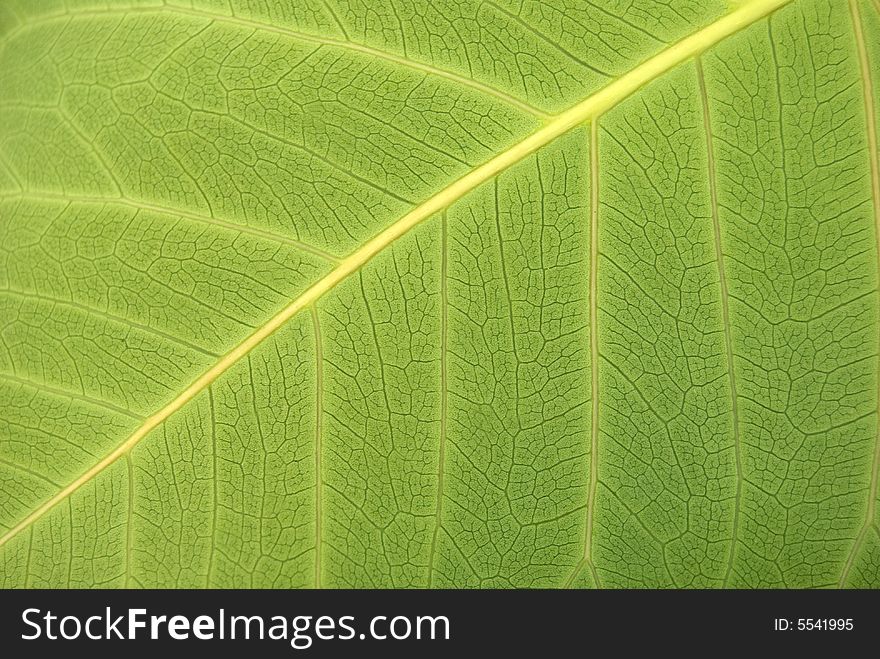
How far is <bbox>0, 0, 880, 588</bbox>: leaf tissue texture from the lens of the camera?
1.93 feet

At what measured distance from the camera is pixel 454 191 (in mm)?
596

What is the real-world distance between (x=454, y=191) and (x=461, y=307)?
0.09 metres

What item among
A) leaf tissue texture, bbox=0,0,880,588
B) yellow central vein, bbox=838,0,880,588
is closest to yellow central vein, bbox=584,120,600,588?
leaf tissue texture, bbox=0,0,880,588

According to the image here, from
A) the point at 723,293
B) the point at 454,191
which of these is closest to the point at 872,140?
the point at 723,293

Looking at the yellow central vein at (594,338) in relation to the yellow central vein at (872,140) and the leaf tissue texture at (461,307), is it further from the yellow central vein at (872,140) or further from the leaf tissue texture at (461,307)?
the yellow central vein at (872,140)

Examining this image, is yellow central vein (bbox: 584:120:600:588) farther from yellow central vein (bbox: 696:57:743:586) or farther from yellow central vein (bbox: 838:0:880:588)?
yellow central vein (bbox: 838:0:880:588)

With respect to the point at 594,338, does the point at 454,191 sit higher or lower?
higher

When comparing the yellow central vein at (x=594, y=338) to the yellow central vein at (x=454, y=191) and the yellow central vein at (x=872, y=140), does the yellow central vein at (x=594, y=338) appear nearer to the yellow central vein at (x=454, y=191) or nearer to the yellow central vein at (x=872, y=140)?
the yellow central vein at (x=454, y=191)

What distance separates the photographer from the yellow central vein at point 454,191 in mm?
573

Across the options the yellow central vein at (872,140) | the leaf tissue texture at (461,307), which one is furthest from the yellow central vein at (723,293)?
the yellow central vein at (872,140)

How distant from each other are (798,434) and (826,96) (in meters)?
0.26

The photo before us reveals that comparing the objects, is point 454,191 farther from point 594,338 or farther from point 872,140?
point 872,140

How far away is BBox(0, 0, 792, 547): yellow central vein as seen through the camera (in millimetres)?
573
